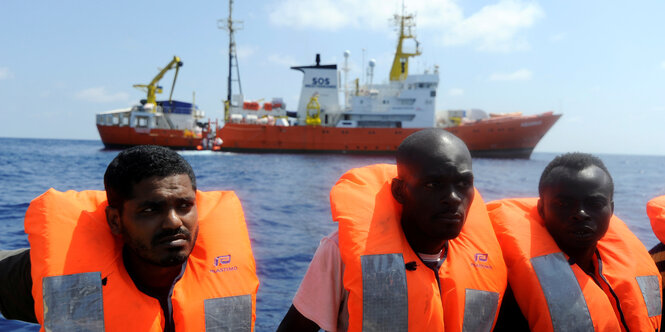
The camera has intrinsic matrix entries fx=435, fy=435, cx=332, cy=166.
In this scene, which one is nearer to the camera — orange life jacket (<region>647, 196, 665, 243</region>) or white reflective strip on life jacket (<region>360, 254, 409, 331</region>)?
white reflective strip on life jacket (<region>360, 254, 409, 331</region>)

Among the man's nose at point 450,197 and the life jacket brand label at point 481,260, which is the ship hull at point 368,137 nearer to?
the life jacket brand label at point 481,260

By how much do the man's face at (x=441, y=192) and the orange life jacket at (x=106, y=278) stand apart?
0.93 meters

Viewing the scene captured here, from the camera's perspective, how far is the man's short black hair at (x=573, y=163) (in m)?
2.39

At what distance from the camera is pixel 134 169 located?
1.91m

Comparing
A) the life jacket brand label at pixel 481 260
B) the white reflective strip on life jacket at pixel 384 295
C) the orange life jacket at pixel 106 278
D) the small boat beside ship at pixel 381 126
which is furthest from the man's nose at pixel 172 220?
the small boat beside ship at pixel 381 126

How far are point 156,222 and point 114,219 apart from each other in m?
0.28

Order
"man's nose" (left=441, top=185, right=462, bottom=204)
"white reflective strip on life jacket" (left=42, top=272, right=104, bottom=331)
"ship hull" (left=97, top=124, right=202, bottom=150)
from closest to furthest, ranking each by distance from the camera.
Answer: "white reflective strip on life jacket" (left=42, top=272, right=104, bottom=331)
"man's nose" (left=441, top=185, right=462, bottom=204)
"ship hull" (left=97, top=124, right=202, bottom=150)

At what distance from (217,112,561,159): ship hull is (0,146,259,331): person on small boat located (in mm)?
36600

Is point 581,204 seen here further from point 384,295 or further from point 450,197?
point 384,295

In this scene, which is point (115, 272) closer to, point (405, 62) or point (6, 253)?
point (6, 253)

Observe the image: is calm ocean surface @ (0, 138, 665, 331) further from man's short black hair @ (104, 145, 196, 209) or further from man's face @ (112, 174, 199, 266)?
man's short black hair @ (104, 145, 196, 209)

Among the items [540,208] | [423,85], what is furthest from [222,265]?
[423,85]

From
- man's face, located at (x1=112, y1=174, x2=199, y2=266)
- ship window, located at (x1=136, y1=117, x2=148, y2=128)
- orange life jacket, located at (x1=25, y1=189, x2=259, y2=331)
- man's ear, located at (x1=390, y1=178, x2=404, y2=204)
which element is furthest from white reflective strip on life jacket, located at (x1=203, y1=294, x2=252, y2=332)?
ship window, located at (x1=136, y1=117, x2=148, y2=128)

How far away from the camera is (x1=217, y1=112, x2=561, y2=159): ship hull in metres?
38.6
